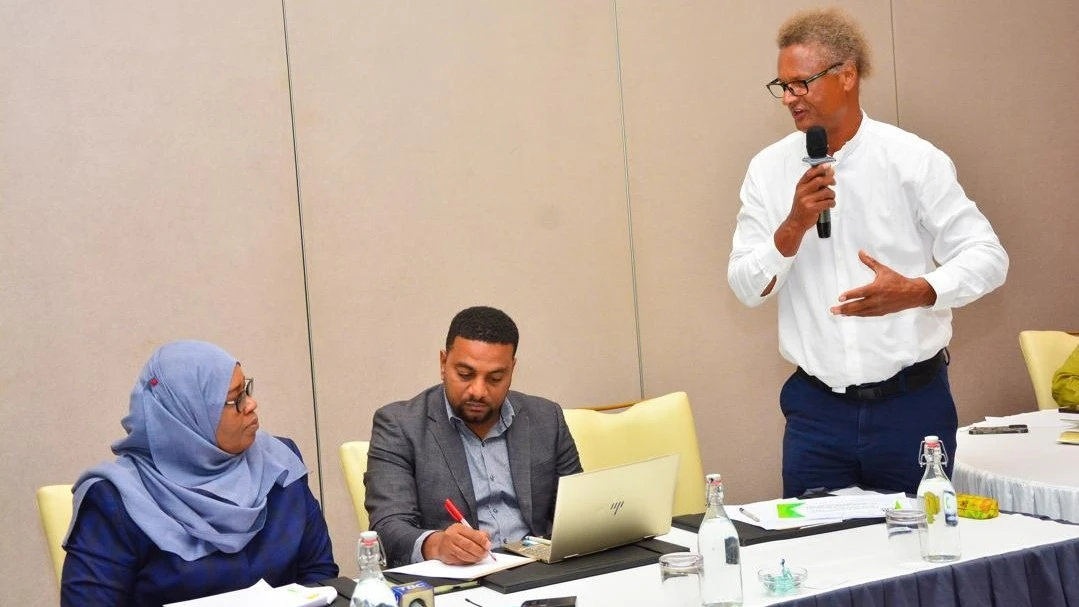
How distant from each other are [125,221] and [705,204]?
2398 millimetres

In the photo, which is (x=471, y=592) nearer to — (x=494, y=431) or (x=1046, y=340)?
(x=494, y=431)

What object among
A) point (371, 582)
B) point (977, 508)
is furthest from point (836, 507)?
point (371, 582)

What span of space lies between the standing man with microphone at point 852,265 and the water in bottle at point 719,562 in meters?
0.96

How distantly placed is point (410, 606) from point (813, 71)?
1815 millimetres

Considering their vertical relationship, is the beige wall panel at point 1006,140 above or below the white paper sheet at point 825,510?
above

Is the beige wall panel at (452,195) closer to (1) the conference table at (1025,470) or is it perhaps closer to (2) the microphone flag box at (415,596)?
(1) the conference table at (1025,470)

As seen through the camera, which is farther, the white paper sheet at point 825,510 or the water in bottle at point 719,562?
the white paper sheet at point 825,510

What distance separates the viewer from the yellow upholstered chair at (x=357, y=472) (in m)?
2.78

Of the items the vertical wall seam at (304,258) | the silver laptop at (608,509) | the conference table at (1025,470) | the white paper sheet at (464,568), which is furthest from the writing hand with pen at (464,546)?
the vertical wall seam at (304,258)

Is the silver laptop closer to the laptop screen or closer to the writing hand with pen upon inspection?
the laptop screen

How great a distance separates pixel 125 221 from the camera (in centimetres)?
363

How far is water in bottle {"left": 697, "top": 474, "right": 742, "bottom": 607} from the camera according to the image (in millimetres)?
1826

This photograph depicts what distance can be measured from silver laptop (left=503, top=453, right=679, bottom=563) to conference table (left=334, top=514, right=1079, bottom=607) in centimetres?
11

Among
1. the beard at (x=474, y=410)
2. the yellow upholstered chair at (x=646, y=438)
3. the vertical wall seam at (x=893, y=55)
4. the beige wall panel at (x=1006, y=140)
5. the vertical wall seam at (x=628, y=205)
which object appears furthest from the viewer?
the beige wall panel at (x=1006, y=140)
